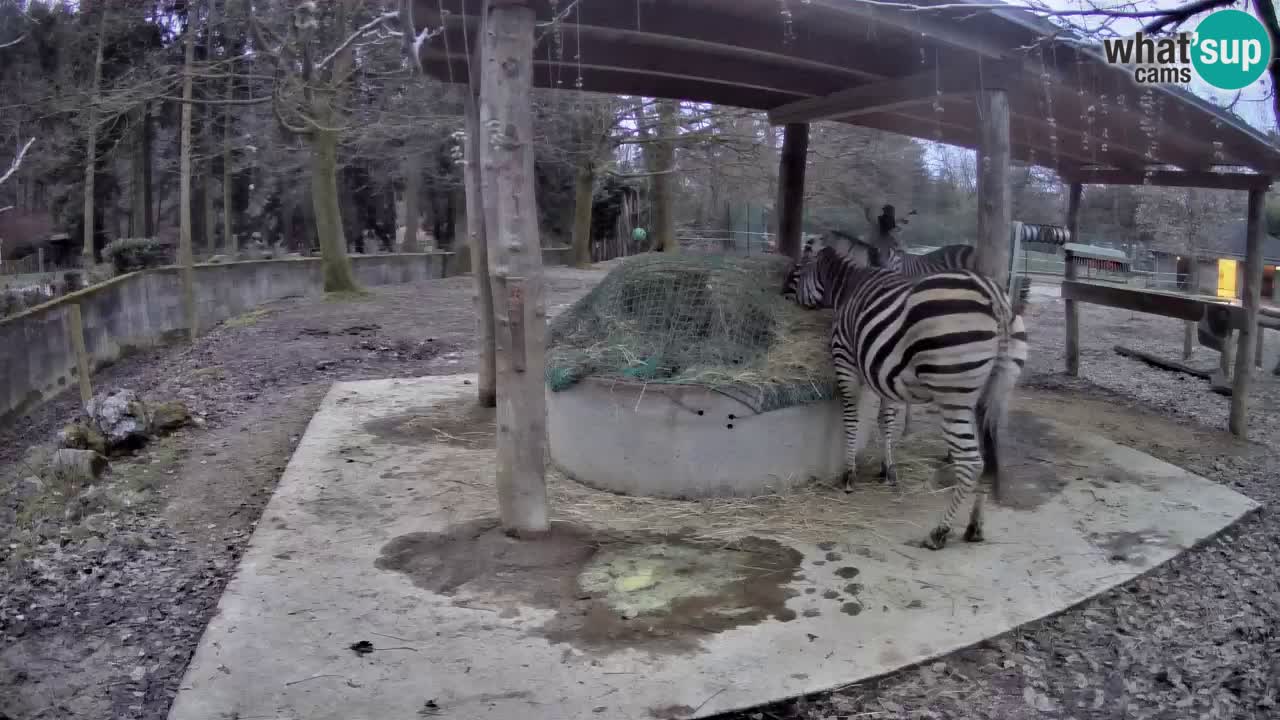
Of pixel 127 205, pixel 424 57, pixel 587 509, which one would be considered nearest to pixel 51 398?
pixel 424 57

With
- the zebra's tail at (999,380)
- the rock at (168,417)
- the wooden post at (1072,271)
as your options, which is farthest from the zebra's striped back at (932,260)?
the rock at (168,417)

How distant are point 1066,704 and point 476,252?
5.81m

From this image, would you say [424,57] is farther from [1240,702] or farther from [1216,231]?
[1216,231]

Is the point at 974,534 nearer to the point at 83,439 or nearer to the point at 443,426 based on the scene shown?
the point at 443,426

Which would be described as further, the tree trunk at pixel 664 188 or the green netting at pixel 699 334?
the tree trunk at pixel 664 188

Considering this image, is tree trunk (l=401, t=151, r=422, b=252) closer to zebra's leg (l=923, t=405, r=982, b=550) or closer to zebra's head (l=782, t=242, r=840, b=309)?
zebra's head (l=782, t=242, r=840, b=309)

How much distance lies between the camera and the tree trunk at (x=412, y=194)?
22.8 meters

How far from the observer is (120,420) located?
7.17 m

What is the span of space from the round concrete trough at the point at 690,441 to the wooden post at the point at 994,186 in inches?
60.0

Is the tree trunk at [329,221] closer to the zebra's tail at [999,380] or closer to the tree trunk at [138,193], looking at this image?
the tree trunk at [138,193]

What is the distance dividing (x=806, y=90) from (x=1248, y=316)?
451cm

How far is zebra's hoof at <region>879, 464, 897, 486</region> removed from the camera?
6152 millimetres

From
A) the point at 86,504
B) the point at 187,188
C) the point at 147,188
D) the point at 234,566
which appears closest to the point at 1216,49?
the point at 234,566

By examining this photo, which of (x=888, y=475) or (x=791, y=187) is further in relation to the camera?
(x=791, y=187)
